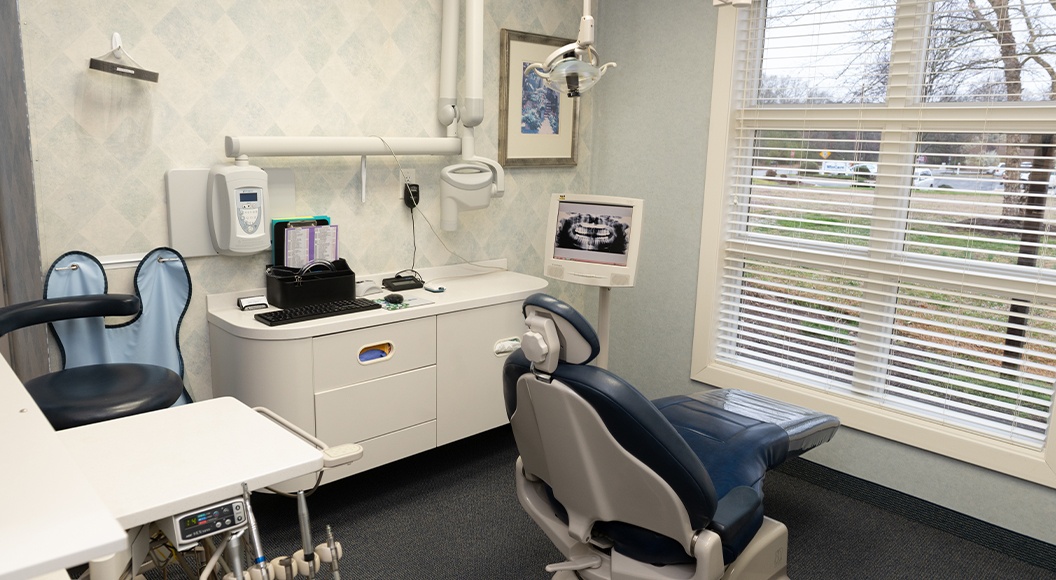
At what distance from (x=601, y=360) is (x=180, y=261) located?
71.2 inches

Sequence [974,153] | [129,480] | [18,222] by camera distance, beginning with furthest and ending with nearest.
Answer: [974,153]
[18,222]
[129,480]

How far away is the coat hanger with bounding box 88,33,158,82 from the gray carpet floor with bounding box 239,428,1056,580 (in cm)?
160

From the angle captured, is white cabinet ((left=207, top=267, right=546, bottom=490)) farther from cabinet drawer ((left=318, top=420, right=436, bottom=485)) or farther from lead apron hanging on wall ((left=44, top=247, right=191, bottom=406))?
lead apron hanging on wall ((left=44, top=247, right=191, bottom=406))

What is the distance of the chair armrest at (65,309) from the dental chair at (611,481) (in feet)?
4.24

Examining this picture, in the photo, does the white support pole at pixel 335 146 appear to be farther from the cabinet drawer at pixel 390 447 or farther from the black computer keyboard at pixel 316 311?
the cabinet drawer at pixel 390 447

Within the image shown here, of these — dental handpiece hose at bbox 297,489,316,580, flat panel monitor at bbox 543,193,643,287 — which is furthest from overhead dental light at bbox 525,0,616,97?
dental handpiece hose at bbox 297,489,316,580

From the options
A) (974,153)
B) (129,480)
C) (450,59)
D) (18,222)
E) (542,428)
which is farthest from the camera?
(450,59)

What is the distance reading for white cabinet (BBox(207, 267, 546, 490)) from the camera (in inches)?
102

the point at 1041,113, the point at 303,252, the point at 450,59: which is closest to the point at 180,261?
the point at 303,252

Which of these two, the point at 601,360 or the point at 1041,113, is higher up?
the point at 1041,113

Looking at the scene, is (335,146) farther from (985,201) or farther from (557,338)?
(985,201)

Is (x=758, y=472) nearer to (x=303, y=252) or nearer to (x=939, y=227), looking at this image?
(x=939, y=227)

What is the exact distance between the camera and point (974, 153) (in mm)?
2764

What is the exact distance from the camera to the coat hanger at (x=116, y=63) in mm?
2412
